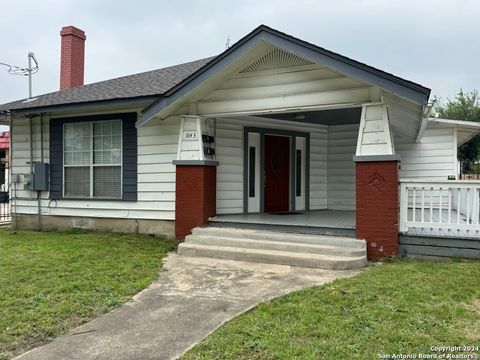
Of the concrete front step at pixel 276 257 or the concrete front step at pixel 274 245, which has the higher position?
the concrete front step at pixel 274 245

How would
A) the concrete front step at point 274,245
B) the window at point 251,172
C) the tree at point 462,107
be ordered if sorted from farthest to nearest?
the tree at point 462,107 < the window at point 251,172 < the concrete front step at point 274,245

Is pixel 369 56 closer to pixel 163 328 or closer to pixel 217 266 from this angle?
pixel 217 266

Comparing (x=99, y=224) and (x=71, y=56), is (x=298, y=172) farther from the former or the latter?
(x=71, y=56)

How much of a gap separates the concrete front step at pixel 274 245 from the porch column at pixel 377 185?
1.30 ft

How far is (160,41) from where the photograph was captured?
84.5ft

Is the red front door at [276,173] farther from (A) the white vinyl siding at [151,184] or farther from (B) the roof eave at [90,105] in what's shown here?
(B) the roof eave at [90,105]

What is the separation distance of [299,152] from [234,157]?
225 cm

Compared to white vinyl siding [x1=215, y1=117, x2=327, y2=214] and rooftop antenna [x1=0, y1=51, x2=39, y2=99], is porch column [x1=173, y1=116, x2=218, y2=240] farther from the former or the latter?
rooftop antenna [x1=0, y1=51, x2=39, y2=99]

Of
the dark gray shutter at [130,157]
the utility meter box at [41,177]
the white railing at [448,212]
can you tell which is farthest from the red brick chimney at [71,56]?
the white railing at [448,212]

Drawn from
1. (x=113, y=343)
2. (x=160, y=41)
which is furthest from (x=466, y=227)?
(x=160, y=41)

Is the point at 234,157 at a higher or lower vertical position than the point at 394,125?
lower

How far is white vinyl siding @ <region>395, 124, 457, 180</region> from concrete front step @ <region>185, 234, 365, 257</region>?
557cm

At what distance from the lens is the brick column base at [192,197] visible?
7984mm

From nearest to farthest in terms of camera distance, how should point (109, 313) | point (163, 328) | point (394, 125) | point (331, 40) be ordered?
point (163, 328) < point (109, 313) < point (394, 125) < point (331, 40)
